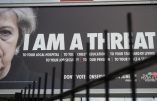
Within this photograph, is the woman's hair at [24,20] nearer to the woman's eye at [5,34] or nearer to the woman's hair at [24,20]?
the woman's hair at [24,20]

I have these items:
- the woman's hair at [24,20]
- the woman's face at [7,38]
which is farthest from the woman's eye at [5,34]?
the woman's hair at [24,20]

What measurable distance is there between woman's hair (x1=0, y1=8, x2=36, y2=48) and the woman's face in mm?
57

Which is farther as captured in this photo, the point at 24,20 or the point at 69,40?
the point at 24,20

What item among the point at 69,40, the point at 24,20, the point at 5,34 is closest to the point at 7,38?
the point at 5,34

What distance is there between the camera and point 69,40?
5.62 m

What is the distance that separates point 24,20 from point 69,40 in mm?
905

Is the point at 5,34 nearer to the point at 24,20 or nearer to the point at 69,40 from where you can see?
the point at 24,20

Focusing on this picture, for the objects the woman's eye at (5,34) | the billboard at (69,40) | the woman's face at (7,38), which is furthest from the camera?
the woman's eye at (5,34)

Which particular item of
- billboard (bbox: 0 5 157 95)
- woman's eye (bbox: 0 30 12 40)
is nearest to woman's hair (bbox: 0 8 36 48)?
billboard (bbox: 0 5 157 95)

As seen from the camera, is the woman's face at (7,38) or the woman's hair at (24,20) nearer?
the woman's face at (7,38)

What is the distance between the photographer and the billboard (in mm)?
5316

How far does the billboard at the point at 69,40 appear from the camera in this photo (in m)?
5.32

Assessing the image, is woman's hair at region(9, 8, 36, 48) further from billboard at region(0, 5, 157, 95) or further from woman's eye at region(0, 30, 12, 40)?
woman's eye at region(0, 30, 12, 40)

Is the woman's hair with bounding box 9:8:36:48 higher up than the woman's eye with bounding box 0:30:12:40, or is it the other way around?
the woman's hair with bounding box 9:8:36:48
